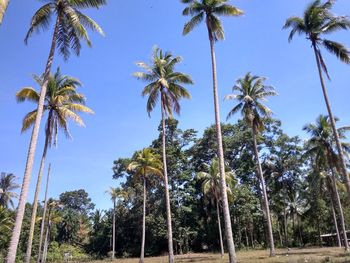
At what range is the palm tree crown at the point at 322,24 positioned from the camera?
2259cm

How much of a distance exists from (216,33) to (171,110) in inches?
315

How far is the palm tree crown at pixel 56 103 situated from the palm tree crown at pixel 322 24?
1523cm

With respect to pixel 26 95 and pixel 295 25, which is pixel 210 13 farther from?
pixel 26 95

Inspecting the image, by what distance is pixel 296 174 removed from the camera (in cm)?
5669

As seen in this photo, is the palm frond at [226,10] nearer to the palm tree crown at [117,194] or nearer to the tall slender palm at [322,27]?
the tall slender palm at [322,27]

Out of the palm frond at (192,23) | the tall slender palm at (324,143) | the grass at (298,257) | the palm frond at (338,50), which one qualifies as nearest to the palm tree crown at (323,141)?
the tall slender palm at (324,143)

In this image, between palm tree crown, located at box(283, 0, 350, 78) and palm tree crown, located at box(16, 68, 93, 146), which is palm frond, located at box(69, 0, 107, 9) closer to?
palm tree crown, located at box(16, 68, 93, 146)

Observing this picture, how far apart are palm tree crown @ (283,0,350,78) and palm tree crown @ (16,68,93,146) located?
1523 centimetres

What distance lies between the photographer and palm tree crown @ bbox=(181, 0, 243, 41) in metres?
22.0

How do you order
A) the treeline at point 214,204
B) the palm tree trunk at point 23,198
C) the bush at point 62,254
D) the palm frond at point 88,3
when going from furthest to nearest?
the bush at point 62,254 < the treeline at point 214,204 < the palm frond at point 88,3 < the palm tree trunk at point 23,198

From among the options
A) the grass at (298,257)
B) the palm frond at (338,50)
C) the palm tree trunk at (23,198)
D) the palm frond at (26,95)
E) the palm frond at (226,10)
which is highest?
the palm frond at (226,10)

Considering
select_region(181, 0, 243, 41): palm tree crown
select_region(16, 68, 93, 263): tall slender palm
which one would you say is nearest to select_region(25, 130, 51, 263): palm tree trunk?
select_region(16, 68, 93, 263): tall slender palm

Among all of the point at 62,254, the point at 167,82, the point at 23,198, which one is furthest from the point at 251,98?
the point at 62,254

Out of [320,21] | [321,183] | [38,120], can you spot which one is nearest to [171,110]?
[320,21]
